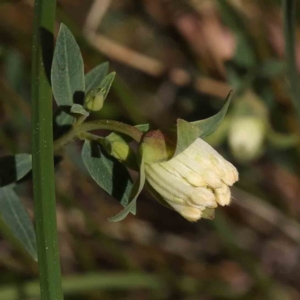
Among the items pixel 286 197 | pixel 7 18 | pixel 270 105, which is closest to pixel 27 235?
pixel 270 105

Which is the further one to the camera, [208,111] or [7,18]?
[7,18]

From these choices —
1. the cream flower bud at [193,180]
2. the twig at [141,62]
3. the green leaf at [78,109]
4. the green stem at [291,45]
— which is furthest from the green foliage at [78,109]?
the twig at [141,62]

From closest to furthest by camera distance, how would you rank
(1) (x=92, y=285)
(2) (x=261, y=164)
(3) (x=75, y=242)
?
(1) (x=92, y=285)
(3) (x=75, y=242)
(2) (x=261, y=164)

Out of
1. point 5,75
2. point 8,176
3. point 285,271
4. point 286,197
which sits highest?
point 8,176

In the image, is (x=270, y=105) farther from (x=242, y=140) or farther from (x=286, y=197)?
(x=286, y=197)

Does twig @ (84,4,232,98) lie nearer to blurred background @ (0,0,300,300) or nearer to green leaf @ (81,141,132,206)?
blurred background @ (0,0,300,300)

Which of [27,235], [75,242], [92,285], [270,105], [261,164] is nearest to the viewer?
[27,235]

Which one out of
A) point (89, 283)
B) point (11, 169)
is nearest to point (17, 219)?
point (11, 169)

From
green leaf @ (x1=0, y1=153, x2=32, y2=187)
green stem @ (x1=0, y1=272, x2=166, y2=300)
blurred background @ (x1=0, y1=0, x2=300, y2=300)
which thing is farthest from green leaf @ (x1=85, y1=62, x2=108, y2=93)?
green stem @ (x1=0, y1=272, x2=166, y2=300)
